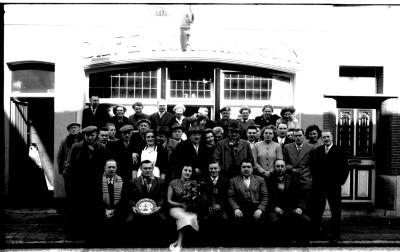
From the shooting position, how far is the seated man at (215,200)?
8617mm

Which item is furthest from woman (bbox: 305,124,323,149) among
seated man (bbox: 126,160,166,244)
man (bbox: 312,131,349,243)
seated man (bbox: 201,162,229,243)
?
seated man (bbox: 126,160,166,244)

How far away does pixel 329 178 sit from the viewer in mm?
8945

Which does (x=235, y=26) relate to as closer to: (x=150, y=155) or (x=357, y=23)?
(x=357, y=23)

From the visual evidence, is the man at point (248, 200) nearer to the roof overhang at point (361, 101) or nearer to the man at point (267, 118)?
the man at point (267, 118)

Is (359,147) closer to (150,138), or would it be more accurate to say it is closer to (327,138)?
(327,138)

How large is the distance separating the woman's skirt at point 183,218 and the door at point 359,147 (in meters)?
5.07

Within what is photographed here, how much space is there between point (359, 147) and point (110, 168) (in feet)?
20.5

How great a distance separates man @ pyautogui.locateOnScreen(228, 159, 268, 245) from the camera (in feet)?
28.3

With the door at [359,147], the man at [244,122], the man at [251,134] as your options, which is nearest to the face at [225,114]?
the man at [244,122]

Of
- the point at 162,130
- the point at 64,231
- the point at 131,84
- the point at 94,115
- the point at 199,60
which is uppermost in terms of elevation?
the point at 199,60

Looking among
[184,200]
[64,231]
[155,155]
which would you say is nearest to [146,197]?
[184,200]

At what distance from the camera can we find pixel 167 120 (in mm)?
10688

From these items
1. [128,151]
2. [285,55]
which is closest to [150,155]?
[128,151]

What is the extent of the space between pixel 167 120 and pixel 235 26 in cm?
270
